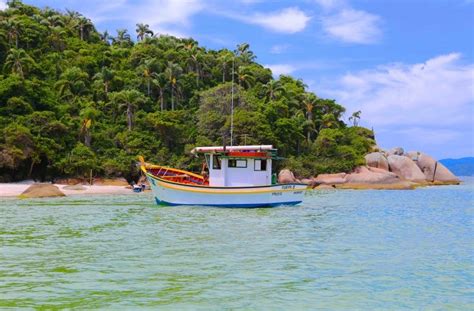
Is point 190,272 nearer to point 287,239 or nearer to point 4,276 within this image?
point 4,276

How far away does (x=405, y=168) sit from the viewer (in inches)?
2911

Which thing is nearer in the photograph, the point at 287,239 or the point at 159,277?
the point at 159,277

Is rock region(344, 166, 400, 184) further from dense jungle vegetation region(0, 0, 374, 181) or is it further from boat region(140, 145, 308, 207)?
boat region(140, 145, 308, 207)

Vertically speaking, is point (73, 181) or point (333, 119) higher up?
point (333, 119)

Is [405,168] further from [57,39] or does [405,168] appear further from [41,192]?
[57,39]

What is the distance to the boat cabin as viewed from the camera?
96.9ft

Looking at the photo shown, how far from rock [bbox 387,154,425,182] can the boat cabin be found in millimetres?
48583

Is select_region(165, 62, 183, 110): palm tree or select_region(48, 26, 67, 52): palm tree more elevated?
select_region(48, 26, 67, 52): palm tree

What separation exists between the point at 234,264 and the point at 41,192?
1183 inches

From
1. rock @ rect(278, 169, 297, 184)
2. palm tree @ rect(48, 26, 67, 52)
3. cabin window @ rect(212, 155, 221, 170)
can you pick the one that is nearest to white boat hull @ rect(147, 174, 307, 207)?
cabin window @ rect(212, 155, 221, 170)

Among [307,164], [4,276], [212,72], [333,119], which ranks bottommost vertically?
[4,276]

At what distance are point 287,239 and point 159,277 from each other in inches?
261

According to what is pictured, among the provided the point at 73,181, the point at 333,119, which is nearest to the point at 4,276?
the point at 73,181

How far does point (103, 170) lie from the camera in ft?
185
